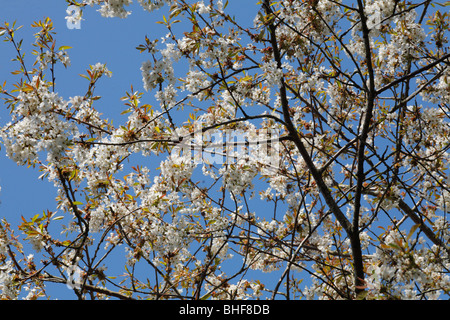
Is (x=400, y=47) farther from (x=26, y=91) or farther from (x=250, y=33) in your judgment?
(x=26, y=91)

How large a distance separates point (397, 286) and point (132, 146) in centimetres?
222

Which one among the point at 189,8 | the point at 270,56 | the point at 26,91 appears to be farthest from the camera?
the point at 270,56

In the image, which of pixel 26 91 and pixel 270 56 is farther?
pixel 270 56

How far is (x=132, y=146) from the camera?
3.42 m

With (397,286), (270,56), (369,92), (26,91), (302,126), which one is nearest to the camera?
(397,286)

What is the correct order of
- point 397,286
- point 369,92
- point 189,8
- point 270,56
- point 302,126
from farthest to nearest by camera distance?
point 302,126
point 270,56
point 189,8
point 369,92
point 397,286

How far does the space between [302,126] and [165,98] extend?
174 centimetres

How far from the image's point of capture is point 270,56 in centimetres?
378

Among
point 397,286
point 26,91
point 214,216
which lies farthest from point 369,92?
point 26,91

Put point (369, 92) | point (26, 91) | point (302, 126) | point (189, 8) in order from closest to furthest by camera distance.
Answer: point (26, 91) < point (369, 92) < point (189, 8) < point (302, 126)
